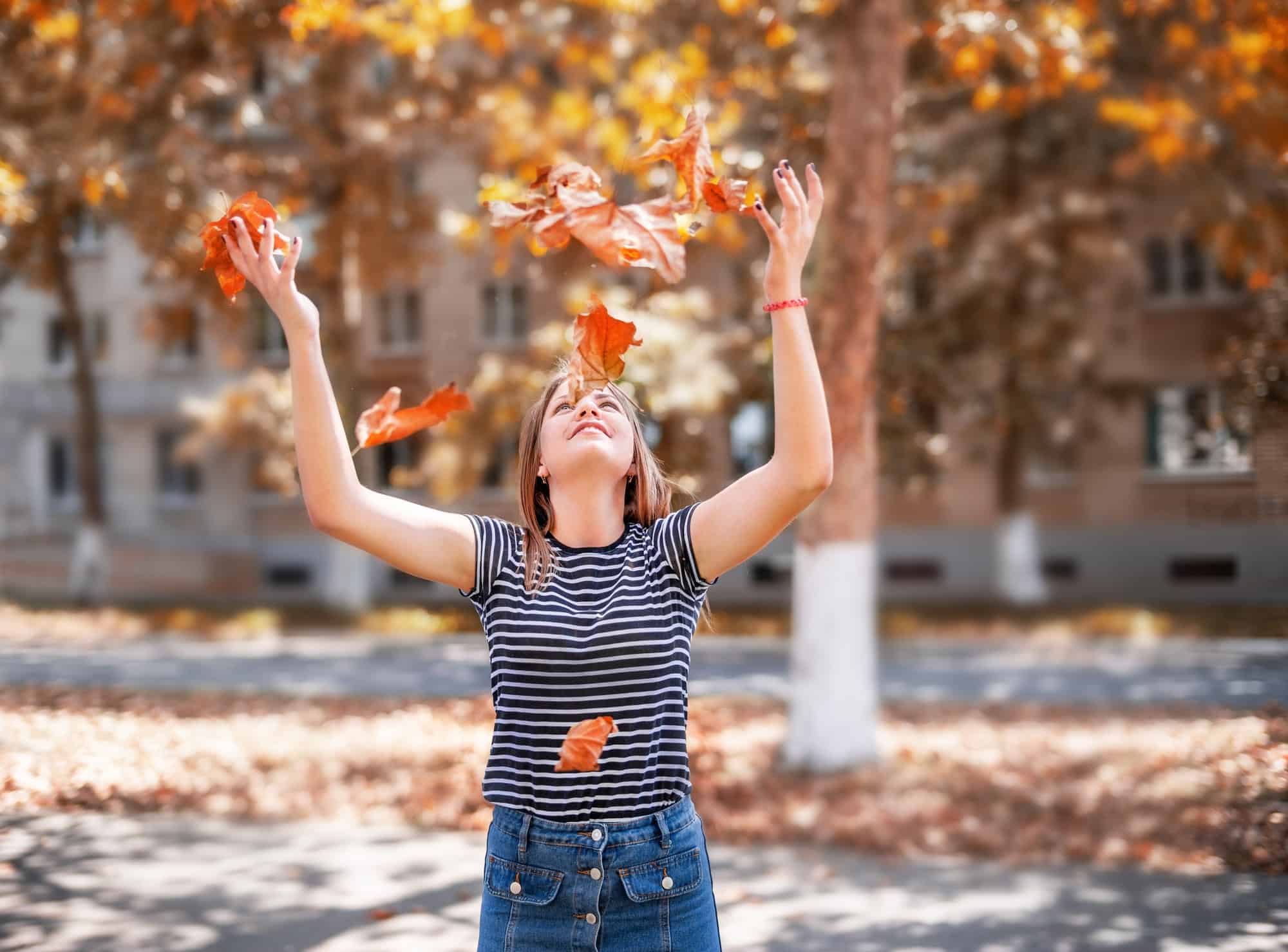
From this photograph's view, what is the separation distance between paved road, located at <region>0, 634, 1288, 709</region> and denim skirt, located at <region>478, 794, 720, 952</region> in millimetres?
6894

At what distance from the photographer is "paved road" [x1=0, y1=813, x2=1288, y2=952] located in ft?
16.1

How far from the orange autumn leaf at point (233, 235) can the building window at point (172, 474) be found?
3089cm

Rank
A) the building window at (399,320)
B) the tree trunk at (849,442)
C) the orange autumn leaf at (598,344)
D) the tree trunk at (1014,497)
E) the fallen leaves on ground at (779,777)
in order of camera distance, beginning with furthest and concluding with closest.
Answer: the building window at (399,320)
the tree trunk at (1014,497)
the tree trunk at (849,442)
the fallen leaves on ground at (779,777)
the orange autumn leaf at (598,344)

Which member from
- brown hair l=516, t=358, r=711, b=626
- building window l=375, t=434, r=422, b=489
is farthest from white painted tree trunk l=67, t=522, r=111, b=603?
brown hair l=516, t=358, r=711, b=626

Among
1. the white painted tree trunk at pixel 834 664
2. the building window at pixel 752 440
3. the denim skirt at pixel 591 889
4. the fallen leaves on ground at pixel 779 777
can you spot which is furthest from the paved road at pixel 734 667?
the denim skirt at pixel 591 889

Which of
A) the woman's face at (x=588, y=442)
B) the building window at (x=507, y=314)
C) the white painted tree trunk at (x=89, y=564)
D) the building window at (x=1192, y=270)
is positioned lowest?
the white painted tree trunk at (x=89, y=564)

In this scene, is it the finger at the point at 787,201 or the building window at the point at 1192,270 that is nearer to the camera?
the finger at the point at 787,201

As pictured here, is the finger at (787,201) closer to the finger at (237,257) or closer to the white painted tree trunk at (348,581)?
the finger at (237,257)

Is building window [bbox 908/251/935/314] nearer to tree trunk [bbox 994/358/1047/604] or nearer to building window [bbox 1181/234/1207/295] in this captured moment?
tree trunk [bbox 994/358/1047/604]

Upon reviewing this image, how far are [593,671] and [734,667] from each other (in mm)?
12919

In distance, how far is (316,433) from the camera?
2467mm

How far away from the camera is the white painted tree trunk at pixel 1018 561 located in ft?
70.0

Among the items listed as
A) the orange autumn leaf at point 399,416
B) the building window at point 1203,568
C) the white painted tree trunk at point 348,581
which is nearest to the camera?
the orange autumn leaf at point 399,416

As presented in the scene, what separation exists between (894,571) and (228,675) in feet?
51.4
